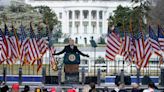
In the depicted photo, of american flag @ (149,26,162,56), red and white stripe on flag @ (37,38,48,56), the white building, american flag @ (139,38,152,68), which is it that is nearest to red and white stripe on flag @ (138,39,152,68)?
american flag @ (139,38,152,68)

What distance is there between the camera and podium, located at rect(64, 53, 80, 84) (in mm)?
37562

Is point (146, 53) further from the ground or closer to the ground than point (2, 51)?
closer to the ground

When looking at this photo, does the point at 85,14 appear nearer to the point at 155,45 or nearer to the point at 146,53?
the point at 155,45

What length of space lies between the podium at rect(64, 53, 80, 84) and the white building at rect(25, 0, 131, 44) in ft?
357

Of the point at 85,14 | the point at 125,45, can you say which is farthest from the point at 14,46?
the point at 85,14

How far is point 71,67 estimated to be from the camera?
37875 millimetres

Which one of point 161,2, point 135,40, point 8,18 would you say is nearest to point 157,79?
point 135,40

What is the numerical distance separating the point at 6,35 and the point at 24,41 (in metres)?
0.99

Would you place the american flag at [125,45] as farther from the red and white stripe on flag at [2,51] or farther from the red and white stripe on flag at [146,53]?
the red and white stripe on flag at [2,51]

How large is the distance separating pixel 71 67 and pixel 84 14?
11304 centimetres

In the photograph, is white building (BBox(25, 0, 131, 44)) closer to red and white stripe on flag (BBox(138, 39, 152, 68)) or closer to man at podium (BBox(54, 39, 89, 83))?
red and white stripe on flag (BBox(138, 39, 152, 68))

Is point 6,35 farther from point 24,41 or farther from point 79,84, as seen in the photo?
point 79,84

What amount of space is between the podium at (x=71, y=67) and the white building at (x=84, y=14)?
109 m

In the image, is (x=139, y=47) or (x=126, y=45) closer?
(x=139, y=47)
